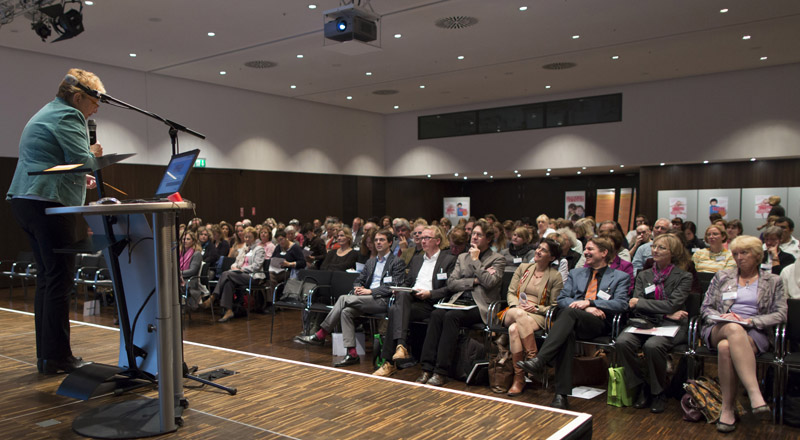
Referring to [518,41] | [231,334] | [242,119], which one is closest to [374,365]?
[231,334]

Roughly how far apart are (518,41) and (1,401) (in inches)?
363

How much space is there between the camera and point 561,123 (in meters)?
14.2

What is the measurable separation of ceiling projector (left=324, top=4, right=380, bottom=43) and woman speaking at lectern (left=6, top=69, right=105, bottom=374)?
469cm

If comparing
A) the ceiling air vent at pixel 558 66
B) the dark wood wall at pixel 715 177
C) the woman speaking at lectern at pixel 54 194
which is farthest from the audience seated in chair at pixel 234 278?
the dark wood wall at pixel 715 177

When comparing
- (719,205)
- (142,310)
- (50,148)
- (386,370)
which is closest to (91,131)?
(50,148)

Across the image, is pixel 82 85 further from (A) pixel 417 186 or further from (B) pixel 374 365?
(A) pixel 417 186

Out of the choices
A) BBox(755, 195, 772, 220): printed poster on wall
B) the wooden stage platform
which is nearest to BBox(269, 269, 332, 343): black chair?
the wooden stage platform

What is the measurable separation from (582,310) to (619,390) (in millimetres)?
624

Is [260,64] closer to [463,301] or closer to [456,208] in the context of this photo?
[463,301]

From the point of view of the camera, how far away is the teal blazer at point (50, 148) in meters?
2.69

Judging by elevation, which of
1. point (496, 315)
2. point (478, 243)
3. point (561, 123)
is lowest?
point (496, 315)

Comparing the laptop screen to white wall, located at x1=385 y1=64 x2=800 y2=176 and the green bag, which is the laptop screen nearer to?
the green bag

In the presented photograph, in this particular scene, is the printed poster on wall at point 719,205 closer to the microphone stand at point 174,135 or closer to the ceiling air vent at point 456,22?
the ceiling air vent at point 456,22

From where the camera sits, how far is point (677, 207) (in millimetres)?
12922
